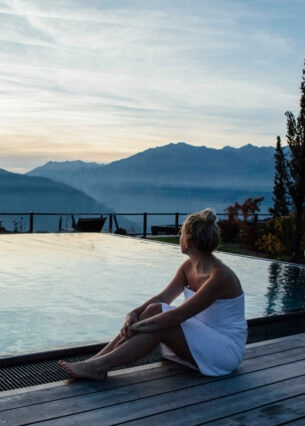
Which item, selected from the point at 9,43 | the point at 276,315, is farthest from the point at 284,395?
the point at 9,43

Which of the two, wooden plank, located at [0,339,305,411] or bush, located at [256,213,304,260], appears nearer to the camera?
wooden plank, located at [0,339,305,411]

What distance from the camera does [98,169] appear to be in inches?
5989

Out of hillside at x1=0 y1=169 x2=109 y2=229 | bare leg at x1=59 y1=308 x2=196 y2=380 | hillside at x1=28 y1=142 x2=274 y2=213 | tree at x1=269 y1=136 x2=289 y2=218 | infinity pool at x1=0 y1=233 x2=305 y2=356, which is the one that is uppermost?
hillside at x1=28 y1=142 x2=274 y2=213

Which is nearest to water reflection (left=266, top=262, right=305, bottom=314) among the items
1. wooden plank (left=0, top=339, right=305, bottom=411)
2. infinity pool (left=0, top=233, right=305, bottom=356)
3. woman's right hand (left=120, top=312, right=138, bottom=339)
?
infinity pool (left=0, top=233, right=305, bottom=356)

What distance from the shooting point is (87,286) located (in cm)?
709

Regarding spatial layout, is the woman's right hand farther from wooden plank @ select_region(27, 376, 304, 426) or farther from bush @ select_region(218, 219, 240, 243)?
bush @ select_region(218, 219, 240, 243)

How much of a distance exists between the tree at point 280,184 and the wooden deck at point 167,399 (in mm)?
8260

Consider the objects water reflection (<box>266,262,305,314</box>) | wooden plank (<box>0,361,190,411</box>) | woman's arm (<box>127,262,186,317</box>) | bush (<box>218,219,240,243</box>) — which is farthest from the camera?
bush (<box>218,219,240,243</box>)

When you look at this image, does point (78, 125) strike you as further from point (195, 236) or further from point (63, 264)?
point (195, 236)

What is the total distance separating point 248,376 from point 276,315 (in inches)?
75.4

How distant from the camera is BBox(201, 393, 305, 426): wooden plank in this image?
236 centimetres

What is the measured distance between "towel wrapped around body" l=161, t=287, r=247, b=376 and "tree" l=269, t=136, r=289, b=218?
8.35 meters

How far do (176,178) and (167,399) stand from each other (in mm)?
148147

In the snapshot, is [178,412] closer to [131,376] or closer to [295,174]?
[131,376]
